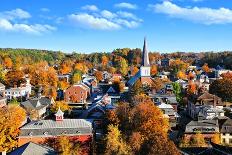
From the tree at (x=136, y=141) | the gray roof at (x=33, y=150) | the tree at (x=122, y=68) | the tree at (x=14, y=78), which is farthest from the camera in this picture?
the tree at (x=122, y=68)

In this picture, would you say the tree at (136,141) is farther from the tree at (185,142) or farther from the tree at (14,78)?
the tree at (14,78)

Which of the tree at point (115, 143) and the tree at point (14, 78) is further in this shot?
the tree at point (14, 78)

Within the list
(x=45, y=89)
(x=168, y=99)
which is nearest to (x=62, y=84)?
(x=45, y=89)

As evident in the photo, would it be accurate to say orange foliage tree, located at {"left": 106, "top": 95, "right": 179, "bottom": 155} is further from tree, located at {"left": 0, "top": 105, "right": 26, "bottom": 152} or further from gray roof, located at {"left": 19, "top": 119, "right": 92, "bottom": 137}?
tree, located at {"left": 0, "top": 105, "right": 26, "bottom": 152}

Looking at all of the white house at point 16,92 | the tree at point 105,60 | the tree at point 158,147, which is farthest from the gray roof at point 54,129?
the tree at point 105,60

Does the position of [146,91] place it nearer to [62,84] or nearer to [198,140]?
[198,140]
